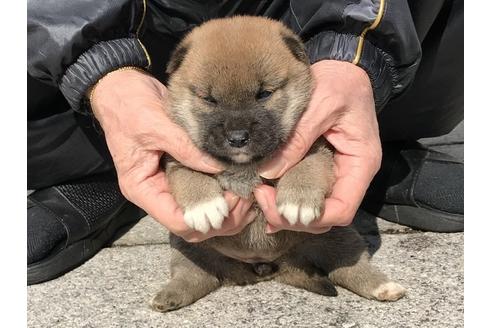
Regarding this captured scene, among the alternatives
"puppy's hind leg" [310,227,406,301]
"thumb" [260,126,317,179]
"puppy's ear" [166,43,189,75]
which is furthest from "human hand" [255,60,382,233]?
"puppy's ear" [166,43,189,75]

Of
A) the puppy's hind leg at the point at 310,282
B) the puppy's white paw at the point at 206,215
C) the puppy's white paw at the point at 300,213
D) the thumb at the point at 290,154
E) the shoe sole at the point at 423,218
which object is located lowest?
the puppy's hind leg at the point at 310,282

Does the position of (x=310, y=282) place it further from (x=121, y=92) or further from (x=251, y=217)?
(x=121, y=92)

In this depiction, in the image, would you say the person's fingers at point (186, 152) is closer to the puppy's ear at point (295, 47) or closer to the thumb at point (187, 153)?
the thumb at point (187, 153)

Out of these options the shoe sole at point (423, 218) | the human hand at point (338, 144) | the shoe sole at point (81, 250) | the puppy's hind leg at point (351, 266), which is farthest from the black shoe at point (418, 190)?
the shoe sole at point (81, 250)

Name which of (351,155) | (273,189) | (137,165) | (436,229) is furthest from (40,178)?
(436,229)

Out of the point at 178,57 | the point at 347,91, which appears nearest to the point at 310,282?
the point at 347,91
